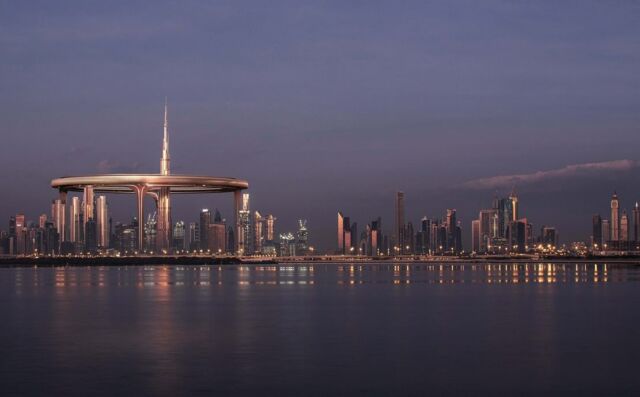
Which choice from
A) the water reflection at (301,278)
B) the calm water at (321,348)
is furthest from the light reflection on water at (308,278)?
the calm water at (321,348)

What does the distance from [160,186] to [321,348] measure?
156m

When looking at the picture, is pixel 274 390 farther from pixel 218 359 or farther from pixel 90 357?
pixel 90 357

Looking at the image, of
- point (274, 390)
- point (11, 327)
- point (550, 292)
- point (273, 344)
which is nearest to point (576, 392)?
point (274, 390)

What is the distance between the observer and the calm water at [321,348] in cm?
2028

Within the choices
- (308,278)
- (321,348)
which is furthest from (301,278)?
(321,348)

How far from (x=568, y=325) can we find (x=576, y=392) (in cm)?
1482

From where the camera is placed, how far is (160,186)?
589ft

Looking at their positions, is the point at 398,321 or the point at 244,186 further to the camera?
the point at 244,186

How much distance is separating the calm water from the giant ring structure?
A: 426 ft

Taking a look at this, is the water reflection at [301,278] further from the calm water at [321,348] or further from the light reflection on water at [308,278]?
the calm water at [321,348]

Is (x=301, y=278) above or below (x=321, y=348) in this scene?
below

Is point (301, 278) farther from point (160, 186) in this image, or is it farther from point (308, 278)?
point (160, 186)

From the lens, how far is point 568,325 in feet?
111

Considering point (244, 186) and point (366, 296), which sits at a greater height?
point (244, 186)
